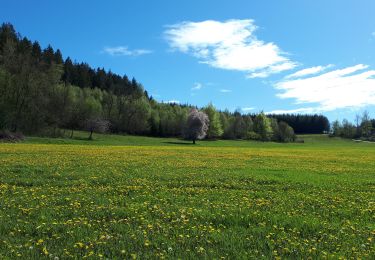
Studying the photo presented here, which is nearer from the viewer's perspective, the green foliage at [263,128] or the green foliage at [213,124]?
the green foliage at [213,124]

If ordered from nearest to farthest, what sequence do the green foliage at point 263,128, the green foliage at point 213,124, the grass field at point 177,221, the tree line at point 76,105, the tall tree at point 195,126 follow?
the grass field at point 177,221 → the tree line at point 76,105 → the tall tree at point 195,126 → the green foliage at point 213,124 → the green foliage at point 263,128

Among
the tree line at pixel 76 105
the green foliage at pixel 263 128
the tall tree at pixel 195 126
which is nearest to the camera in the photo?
the tree line at pixel 76 105

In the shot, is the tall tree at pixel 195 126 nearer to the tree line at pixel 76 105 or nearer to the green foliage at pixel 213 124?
the tree line at pixel 76 105

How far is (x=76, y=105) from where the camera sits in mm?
120812

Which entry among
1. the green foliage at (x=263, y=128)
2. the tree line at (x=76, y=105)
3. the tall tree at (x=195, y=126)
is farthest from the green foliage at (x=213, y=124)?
the green foliage at (x=263, y=128)

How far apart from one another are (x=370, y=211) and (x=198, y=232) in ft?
24.3

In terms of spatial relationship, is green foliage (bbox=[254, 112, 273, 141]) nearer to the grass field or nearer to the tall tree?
the tall tree

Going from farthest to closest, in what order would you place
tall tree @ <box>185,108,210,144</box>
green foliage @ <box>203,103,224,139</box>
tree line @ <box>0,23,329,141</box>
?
green foliage @ <box>203,103,224,139</box> → tall tree @ <box>185,108,210,144</box> → tree line @ <box>0,23,329,141</box>

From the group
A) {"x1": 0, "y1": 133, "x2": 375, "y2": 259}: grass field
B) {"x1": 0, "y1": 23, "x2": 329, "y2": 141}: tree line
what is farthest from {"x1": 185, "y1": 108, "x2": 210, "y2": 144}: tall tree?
{"x1": 0, "y1": 133, "x2": 375, "y2": 259}: grass field

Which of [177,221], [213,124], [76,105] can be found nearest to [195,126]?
[213,124]

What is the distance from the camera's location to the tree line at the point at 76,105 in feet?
288

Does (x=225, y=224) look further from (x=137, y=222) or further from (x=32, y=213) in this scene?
(x=32, y=213)

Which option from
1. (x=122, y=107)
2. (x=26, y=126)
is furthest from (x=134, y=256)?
(x=122, y=107)

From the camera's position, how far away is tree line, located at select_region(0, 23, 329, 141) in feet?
288
